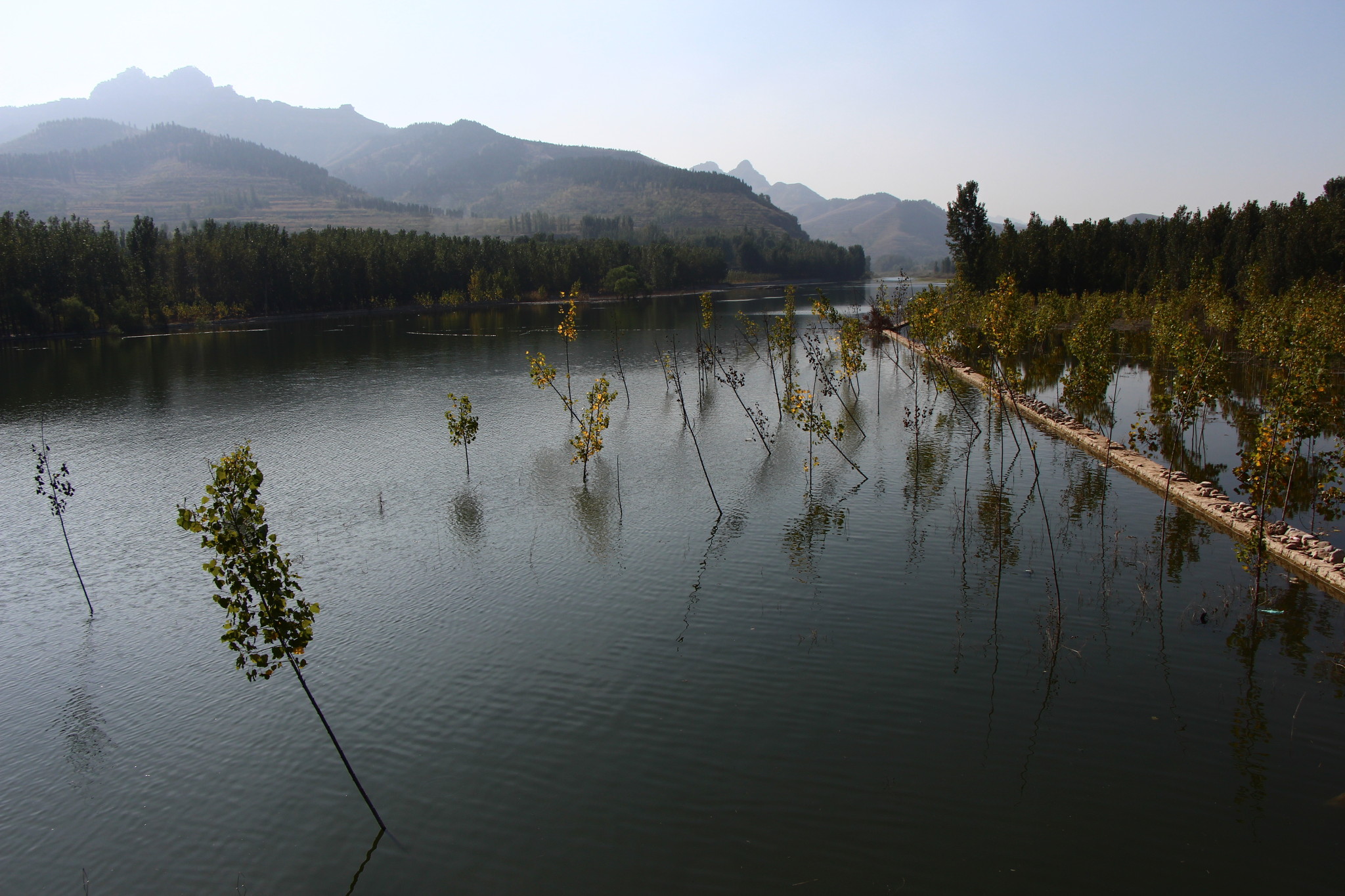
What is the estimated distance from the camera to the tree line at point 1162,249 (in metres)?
60.1

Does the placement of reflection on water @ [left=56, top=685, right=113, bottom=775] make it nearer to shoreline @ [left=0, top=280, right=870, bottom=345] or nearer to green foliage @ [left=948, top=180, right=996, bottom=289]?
shoreline @ [left=0, top=280, right=870, bottom=345]

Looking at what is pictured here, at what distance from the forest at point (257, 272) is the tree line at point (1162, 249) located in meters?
48.7

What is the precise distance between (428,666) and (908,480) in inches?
662

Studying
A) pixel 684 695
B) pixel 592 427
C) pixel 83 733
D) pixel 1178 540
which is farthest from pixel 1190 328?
pixel 83 733

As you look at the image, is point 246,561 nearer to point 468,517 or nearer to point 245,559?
point 245,559

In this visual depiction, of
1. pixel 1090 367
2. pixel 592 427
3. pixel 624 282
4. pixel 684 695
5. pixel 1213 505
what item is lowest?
pixel 684 695

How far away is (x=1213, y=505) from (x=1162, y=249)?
73.2 m

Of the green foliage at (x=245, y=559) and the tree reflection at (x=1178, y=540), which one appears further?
the tree reflection at (x=1178, y=540)

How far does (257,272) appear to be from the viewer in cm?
11356

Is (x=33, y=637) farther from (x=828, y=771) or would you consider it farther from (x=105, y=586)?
(x=828, y=771)

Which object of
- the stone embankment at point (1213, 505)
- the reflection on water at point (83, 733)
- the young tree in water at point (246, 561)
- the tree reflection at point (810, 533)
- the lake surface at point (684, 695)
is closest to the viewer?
the young tree in water at point (246, 561)

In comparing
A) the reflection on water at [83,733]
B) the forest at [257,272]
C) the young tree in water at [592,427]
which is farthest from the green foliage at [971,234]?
the reflection on water at [83,733]

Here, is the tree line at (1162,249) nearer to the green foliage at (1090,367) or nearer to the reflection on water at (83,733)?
the green foliage at (1090,367)

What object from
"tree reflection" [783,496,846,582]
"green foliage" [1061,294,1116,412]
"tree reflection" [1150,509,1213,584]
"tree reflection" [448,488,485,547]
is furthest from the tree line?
"tree reflection" [448,488,485,547]
